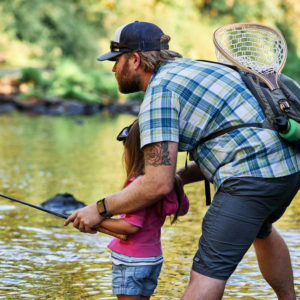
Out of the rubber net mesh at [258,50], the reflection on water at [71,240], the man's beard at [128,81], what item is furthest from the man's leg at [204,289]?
the reflection on water at [71,240]

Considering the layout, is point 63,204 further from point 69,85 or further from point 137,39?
point 69,85

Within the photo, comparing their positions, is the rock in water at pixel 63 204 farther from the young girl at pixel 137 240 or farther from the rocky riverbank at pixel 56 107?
the rocky riverbank at pixel 56 107

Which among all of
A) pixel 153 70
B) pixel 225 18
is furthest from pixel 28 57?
pixel 153 70

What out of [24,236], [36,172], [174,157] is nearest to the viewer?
[174,157]

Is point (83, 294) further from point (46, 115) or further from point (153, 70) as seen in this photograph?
point (46, 115)

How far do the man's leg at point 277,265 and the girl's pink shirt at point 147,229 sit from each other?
2.43 ft

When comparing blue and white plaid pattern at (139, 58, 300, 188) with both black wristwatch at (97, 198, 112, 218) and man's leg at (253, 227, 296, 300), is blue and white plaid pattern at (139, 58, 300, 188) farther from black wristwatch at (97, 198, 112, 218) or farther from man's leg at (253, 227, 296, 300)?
man's leg at (253, 227, 296, 300)

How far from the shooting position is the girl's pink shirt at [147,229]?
12.0ft

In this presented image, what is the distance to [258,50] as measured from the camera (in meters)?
4.57

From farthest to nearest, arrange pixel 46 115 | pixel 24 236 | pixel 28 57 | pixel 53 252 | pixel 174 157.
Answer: pixel 28 57 → pixel 46 115 → pixel 24 236 → pixel 53 252 → pixel 174 157

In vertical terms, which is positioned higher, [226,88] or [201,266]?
[226,88]

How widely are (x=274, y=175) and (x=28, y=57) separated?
32.0 metres

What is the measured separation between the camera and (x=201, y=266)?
3594 millimetres

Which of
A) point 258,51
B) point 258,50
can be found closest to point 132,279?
point 258,51
